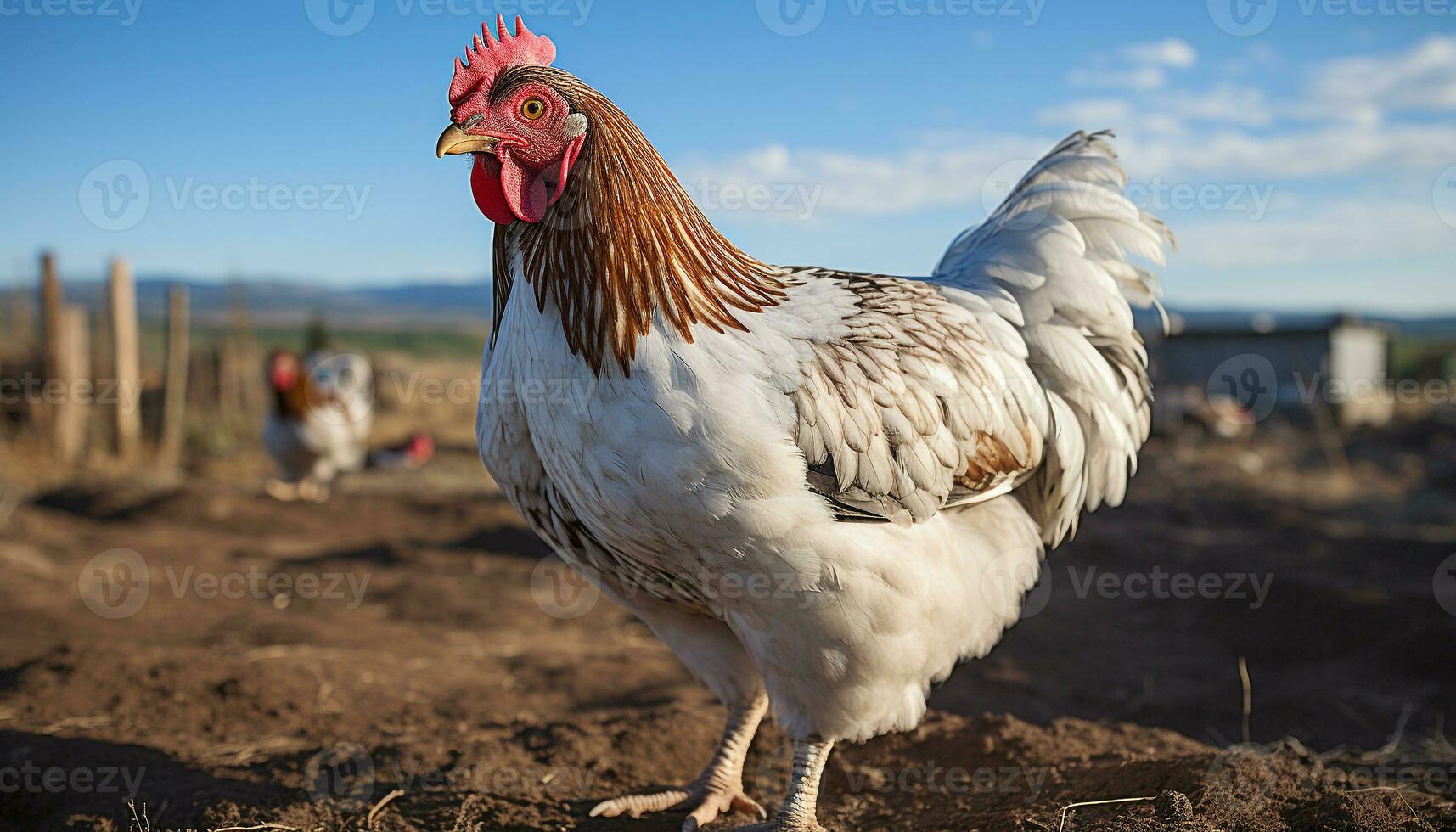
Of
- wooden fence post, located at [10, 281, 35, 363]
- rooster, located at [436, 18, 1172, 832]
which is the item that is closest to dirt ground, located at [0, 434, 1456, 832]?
rooster, located at [436, 18, 1172, 832]

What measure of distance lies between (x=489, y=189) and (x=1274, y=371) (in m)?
21.7

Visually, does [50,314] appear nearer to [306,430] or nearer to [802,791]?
[306,430]

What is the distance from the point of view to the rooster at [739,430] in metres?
2.59

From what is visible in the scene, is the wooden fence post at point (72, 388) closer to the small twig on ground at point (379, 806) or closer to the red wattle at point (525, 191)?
the small twig on ground at point (379, 806)

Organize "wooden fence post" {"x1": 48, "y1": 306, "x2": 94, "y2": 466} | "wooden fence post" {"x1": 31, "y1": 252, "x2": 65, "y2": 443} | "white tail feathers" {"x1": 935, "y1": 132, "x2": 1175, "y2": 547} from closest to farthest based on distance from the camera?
1. "white tail feathers" {"x1": 935, "y1": 132, "x2": 1175, "y2": 547}
2. "wooden fence post" {"x1": 31, "y1": 252, "x2": 65, "y2": 443}
3. "wooden fence post" {"x1": 48, "y1": 306, "x2": 94, "y2": 466}

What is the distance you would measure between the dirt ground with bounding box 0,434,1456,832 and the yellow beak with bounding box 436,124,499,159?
87.1 inches

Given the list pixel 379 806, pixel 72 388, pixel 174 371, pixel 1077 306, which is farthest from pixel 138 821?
pixel 174 371

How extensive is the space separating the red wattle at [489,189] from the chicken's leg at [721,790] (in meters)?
1.97

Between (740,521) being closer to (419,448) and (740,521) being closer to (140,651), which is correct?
(140,651)

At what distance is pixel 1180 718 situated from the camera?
5098mm

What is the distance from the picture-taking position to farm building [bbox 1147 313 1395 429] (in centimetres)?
1784

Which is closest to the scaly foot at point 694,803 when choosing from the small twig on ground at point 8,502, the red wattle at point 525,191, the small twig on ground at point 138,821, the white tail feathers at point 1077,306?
the small twig on ground at point 138,821

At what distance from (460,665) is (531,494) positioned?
2.98 m

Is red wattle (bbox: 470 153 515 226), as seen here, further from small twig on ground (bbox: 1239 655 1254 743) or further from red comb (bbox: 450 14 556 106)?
small twig on ground (bbox: 1239 655 1254 743)
